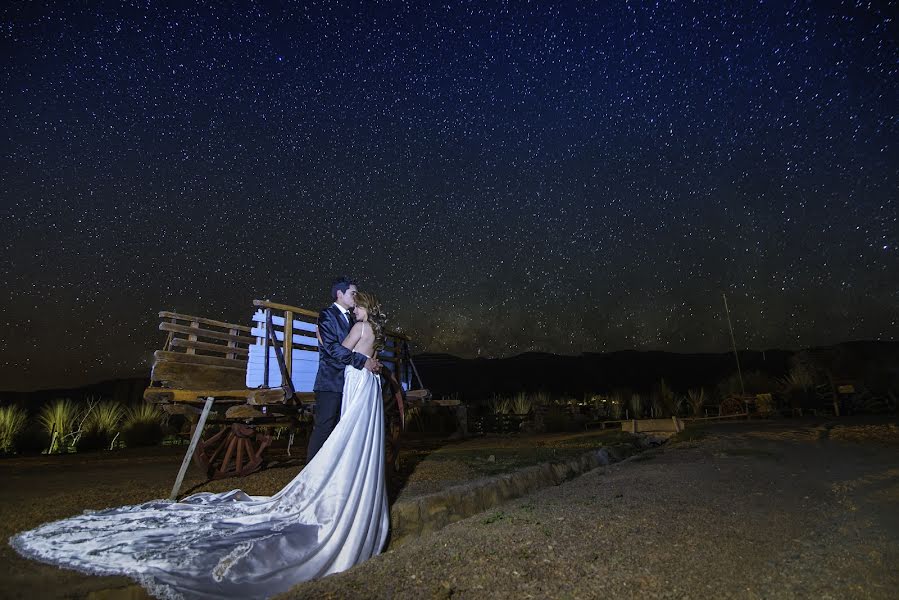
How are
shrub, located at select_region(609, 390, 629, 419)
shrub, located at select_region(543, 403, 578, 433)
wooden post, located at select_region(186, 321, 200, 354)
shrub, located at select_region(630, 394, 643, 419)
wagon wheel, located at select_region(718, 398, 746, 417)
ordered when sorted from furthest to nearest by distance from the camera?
shrub, located at select_region(630, 394, 643, 419), shrub, located at select_region(609, 390, 629, 419), wagon wheel, located at select_region(718, 398, 746, 417), shrub, located at select_region(543, 403, 578, 433), wooden post, located at select_region(186, 321, 200, 354)

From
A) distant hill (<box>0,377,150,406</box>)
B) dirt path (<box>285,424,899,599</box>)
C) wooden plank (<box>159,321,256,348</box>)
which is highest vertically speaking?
distant hill (<box>0,377,150,406</box>)

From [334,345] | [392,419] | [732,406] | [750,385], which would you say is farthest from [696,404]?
[334,345]

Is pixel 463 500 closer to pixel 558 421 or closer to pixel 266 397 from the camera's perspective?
pixel 266 397

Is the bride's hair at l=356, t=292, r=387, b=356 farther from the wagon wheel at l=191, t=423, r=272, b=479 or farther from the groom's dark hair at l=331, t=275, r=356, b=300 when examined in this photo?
the wagon wheel at l=191, t=423, r=272, b=479

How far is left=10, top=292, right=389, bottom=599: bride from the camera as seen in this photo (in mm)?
2996

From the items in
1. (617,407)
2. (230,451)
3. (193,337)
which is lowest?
(617,407)

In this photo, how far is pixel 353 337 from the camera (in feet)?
15.9

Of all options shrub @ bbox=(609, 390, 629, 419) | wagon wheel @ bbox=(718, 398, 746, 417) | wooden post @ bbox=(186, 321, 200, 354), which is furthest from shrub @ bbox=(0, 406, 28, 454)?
wagon wheel @ bbox=(718, 398, 746, 417)

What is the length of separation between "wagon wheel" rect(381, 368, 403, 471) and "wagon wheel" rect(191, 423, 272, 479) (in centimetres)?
213

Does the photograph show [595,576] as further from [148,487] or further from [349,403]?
[148,487]

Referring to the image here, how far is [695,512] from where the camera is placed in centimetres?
440

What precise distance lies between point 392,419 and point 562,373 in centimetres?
5860

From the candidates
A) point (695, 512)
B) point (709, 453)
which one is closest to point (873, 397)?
point (709, 453)

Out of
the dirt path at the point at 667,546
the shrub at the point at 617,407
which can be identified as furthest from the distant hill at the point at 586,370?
the dirt path at the point at 667,546
